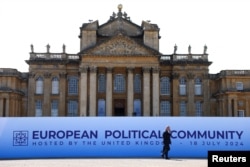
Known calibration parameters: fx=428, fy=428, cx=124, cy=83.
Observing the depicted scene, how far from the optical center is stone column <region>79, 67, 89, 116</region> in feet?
174

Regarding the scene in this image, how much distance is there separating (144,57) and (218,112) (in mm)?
13278

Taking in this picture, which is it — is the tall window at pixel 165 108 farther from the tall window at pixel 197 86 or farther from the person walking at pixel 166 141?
the person walking at pixel 166 141

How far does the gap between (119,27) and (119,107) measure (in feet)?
36.5

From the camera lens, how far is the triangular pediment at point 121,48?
54.1m

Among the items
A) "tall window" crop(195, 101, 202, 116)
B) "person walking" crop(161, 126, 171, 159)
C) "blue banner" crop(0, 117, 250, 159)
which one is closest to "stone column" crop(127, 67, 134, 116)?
"tall window" crop(195, 101, 202, 116)

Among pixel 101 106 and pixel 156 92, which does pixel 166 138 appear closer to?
pixel 156 92

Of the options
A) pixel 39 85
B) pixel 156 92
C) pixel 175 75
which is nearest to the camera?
pixel 156 92

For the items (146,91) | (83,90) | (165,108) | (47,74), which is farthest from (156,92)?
(47,74)

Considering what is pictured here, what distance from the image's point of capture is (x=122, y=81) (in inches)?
2223

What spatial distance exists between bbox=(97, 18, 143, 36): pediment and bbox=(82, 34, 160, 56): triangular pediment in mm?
4933

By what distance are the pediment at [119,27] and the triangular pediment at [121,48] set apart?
16.2ft

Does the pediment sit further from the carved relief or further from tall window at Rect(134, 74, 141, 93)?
tall window at Rect(134, 74, 141, 93)

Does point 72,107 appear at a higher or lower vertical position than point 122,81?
lower

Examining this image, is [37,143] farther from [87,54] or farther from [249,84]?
[249,84]
